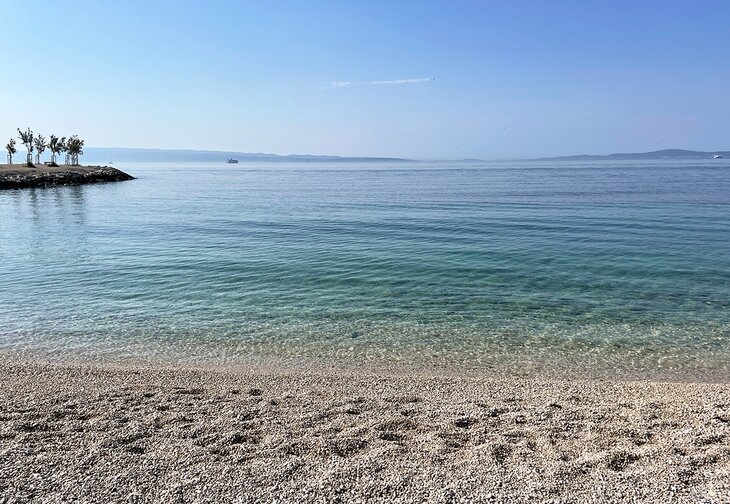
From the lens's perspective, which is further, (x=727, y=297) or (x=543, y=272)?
(x=543, y=272)

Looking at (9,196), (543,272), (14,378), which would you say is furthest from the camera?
(9,196)

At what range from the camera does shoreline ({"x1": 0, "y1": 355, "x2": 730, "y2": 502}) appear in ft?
17.0

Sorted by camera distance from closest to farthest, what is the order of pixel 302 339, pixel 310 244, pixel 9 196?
pixel 302 339 → pixel 310 244 → pixel 9 196

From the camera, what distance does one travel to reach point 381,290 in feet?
52.3

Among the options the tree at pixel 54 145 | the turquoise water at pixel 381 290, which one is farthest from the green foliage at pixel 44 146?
the turquoise water at pixel 381 290

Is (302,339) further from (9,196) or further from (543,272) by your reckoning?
(9,196)

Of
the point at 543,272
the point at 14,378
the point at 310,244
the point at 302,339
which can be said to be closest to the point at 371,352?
the point at 302,339

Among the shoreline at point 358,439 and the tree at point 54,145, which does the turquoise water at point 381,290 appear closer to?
the shoreline at point 358,439

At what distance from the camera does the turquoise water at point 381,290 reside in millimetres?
11195

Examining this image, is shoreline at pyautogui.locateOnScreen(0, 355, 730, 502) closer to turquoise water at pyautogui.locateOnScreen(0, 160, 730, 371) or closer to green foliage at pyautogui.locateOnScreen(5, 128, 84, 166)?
turquoise water at pyautogui.locateOnScreen(0, 160, 730, 371)

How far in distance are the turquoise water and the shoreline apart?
2.05 m

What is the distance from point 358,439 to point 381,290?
9660mm

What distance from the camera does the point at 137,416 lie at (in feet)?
23.2

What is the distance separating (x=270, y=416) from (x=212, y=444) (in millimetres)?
1105
